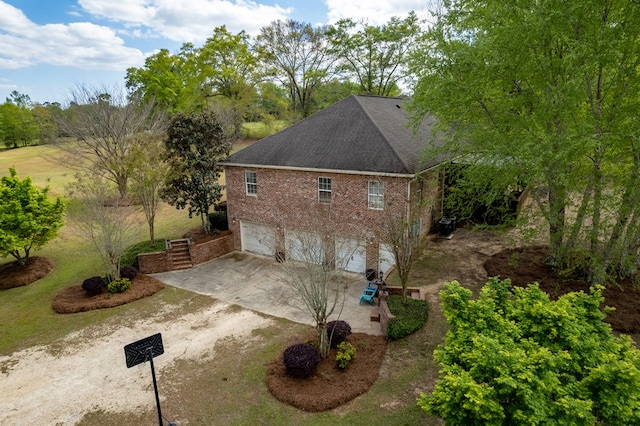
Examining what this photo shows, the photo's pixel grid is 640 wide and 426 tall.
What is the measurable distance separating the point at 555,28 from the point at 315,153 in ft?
34.3

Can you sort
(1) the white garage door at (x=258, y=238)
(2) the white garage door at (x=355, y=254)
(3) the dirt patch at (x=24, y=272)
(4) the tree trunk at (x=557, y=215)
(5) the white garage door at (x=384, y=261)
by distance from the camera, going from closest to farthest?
(4) the tree trunk at (x=557, y=215), (5) the white garage door at (x=384, y=261), (2) the white garage door at (x=355, y=254), (3) the dirt patch at (x=24, y=272), (1) the white garage door at (x=258, y=238)

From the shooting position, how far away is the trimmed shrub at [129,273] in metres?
17.6

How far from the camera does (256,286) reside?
56.2ft

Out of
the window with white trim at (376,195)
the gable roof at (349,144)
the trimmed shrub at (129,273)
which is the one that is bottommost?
the trimmed shrub at (129,273)

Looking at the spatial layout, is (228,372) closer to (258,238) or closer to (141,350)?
(141,350)

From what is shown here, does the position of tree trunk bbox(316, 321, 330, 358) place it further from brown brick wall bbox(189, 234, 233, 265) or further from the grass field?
brown brick wall bbox(189, 234, 233, 265)

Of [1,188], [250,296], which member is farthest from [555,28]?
[1,188]

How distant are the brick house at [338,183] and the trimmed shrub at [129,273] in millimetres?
5645

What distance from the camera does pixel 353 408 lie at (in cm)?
920

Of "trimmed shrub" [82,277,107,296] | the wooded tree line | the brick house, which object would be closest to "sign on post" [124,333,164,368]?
the brick house

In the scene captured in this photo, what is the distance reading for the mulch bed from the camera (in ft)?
38.8

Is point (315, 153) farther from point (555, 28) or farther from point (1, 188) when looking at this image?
point (1, 188)

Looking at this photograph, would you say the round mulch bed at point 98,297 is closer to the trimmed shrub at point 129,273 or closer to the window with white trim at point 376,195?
the trimmed shrub at point 129,273

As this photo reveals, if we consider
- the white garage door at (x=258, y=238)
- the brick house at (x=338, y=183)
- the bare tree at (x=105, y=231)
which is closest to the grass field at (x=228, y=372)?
the bare tree at (x=105, y=231)
